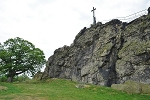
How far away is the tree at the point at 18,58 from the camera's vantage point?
170ft

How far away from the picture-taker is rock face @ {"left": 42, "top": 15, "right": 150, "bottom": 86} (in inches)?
1524

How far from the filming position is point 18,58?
52812 millimetres

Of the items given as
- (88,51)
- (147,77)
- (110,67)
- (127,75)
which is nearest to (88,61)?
(88,51)

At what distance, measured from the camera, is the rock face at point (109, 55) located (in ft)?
127

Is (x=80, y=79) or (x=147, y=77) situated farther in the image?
(x=80, y=79)

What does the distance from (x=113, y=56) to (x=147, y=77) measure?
30.8 feet

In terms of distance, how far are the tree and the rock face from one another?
236 inches

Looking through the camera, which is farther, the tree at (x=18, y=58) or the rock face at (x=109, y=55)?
the tree at (x=18, y=58)

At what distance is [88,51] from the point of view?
160 ft

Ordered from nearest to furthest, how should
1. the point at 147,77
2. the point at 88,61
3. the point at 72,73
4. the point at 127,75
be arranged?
1. the point at 147,77
2. the point at 127,75
3. the point at 88,61
4. the point at 72,73

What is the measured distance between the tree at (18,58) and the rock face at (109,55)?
19.7ft

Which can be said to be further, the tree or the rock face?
the tree

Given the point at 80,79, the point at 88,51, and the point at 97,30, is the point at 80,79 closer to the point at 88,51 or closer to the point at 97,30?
the point at 88,51

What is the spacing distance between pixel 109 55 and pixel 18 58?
23230 millimetres
